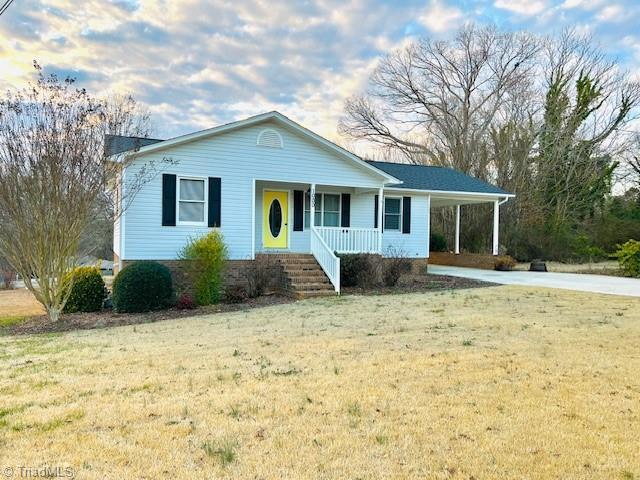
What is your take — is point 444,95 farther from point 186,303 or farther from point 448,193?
point 186,303

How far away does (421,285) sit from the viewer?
1376 centimetres

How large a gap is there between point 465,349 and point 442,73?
3096 cm

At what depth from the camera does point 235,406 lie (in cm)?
396

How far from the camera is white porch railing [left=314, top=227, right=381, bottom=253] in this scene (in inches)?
547

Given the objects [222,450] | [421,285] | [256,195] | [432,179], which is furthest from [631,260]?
[222,450]

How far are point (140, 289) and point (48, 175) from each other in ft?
9.96

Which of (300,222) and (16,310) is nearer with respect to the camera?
(16,310)

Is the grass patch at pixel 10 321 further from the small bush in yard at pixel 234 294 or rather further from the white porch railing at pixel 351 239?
the white porch railing at pixel 351 239

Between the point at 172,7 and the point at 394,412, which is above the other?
the point at 172,7

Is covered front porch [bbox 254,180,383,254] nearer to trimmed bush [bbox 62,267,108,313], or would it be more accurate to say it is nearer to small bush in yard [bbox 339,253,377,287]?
small bush in yard [bbox 339,253,377,287]

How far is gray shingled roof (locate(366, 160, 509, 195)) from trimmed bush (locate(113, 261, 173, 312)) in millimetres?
9281

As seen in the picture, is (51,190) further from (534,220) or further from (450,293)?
(534,220)

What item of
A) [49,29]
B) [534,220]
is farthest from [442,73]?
[49,29]

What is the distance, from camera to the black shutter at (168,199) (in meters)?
12.2
